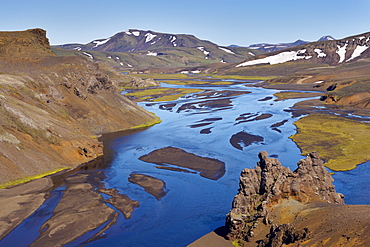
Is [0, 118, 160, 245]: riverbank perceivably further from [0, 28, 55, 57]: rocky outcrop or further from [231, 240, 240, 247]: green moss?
[0, 28, 55, 57]: rocky outcrop

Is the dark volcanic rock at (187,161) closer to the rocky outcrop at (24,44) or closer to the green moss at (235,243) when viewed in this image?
the green moss at (235,243)

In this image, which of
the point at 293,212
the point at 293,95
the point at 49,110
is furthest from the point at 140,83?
the point at 293,212

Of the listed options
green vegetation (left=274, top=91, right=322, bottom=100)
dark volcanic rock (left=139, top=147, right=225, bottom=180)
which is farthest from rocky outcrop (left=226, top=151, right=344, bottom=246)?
green vegetation (left=274, top=91, right=322, bottom=100)

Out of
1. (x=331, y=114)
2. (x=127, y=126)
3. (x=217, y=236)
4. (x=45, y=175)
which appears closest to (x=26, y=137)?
(x=45, y=175)

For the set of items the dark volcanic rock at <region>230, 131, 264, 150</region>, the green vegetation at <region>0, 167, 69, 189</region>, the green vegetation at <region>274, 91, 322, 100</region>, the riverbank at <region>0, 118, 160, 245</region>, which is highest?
the green vegetation at <region>0, 167, 69, 189</region>

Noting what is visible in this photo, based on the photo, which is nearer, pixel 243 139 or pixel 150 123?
pixel 243 139

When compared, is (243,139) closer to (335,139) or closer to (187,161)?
(335,139)

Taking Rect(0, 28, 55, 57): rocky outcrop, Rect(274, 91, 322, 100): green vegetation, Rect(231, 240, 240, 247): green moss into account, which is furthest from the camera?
Rect(274, 91, 322, 100): green vegetation
